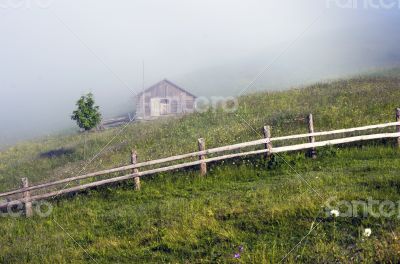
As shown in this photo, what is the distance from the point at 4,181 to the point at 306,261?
21326 mm

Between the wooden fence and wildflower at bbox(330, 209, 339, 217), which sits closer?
wildflower at bbox(330, 209, 339, 217)

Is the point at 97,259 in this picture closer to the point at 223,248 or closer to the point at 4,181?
the point at 223,248

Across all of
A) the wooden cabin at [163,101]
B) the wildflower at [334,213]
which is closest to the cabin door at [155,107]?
the wooden cabin at [163,101]

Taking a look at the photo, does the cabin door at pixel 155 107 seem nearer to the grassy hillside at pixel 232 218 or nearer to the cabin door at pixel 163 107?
the cabin door at pixel 163 107

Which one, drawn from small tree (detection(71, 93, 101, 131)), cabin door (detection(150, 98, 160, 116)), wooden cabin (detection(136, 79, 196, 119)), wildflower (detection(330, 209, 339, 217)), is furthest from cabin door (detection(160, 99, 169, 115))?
wildflower (detection(330, 209, 339, 217))

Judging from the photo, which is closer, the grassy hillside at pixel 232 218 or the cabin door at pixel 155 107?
the grassy hillside at pixel 232 218

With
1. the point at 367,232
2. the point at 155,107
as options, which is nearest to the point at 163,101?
the point at 155,107

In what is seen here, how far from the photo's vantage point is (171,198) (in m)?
11.8

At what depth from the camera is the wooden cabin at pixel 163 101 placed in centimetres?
4253

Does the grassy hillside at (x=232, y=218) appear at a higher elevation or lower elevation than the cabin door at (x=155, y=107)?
lower

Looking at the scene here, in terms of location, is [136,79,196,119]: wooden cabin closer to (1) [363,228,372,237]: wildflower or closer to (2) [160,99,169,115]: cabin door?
(2) [160,99,169,115]: cabin door

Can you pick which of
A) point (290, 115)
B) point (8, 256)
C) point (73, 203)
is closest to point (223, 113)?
point (290, 115)

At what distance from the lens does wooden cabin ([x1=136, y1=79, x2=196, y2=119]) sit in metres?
42.5

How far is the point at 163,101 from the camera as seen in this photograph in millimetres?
42875
